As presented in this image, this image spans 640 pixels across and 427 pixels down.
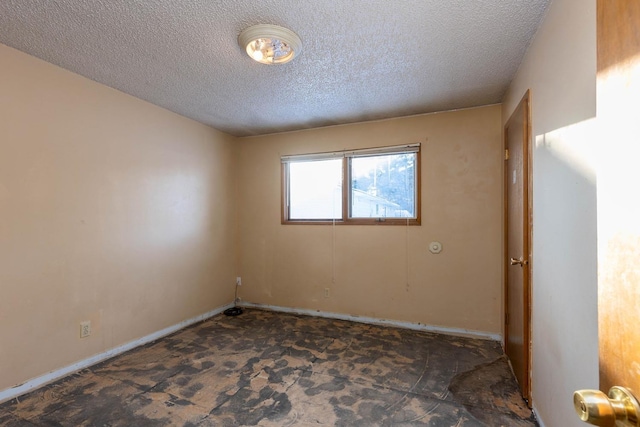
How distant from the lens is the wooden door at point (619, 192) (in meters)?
0.48

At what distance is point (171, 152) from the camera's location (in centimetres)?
319

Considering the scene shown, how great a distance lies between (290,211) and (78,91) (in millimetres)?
2419

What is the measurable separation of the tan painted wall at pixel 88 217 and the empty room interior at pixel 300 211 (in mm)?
15

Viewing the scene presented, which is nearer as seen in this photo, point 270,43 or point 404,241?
point 270,43

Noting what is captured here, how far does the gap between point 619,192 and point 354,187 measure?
3116 mm

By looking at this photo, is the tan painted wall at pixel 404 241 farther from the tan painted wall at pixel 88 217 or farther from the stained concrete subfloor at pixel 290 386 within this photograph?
the tan painted wall at pixel 88 217

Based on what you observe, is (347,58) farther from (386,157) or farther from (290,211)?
(290,211)

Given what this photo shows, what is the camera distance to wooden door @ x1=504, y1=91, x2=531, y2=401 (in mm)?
1925

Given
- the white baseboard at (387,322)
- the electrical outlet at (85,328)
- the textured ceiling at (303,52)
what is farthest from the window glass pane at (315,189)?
the electrical outlet at (85,328)

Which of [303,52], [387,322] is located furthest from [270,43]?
[387,322]

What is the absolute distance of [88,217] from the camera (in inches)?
96.0

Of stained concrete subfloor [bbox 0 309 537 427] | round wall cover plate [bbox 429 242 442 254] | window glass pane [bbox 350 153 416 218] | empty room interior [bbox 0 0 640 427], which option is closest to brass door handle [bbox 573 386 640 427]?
empty room interior [bbox 0 0 640 427]

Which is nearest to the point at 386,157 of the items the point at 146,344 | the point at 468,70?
the point at 468,70

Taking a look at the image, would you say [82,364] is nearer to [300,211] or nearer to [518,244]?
[300,211]
